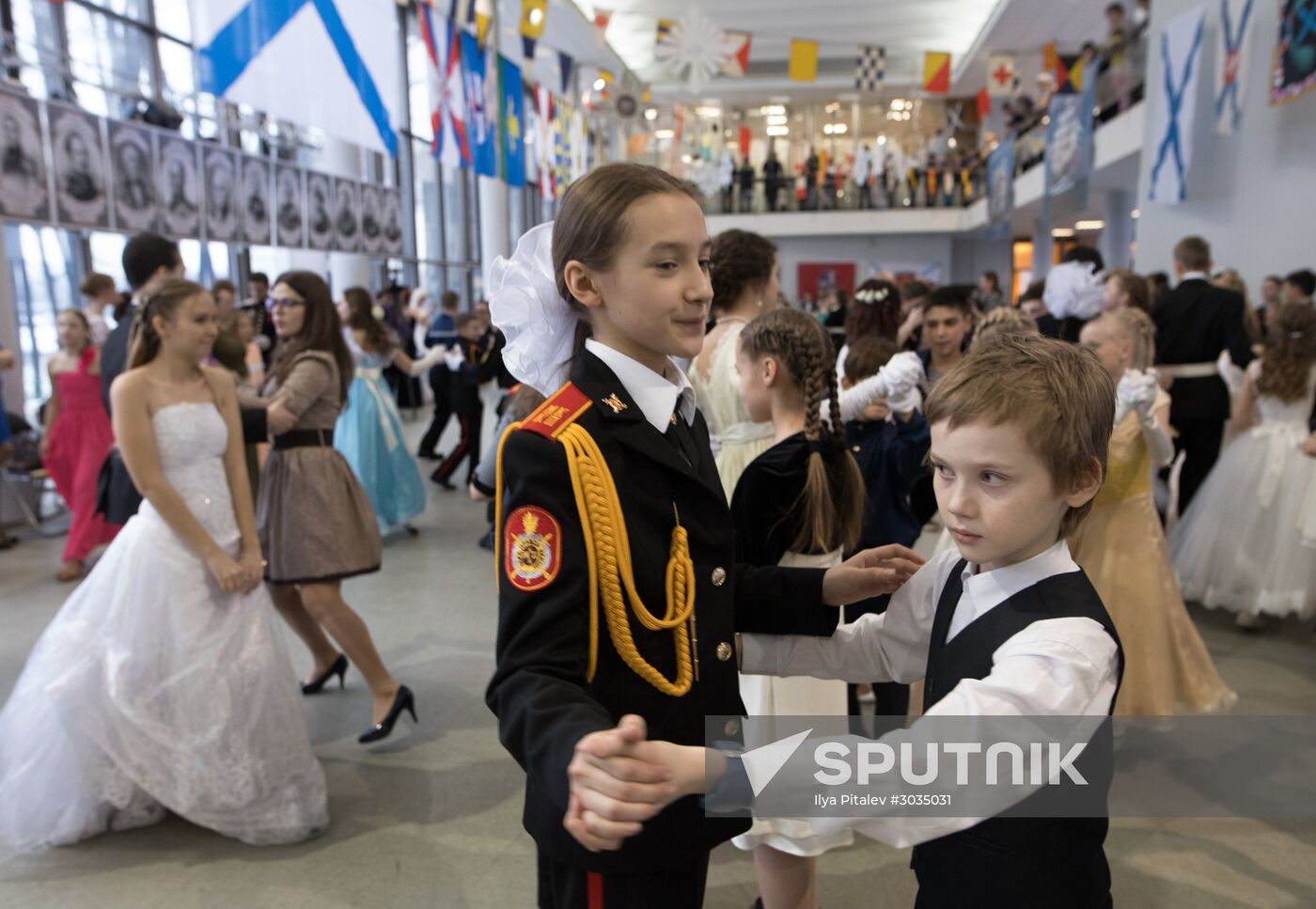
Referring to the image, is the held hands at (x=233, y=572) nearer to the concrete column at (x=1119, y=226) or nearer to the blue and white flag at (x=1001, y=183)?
the concrete column at (x=1119, y=226)

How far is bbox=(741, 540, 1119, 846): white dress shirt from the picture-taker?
951 millimetres

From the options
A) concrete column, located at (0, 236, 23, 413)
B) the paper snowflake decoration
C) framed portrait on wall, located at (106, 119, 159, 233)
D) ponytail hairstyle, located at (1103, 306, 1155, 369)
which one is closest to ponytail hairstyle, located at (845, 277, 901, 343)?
ponytail hairstyle, located at (1103, 306, 1155, 369)

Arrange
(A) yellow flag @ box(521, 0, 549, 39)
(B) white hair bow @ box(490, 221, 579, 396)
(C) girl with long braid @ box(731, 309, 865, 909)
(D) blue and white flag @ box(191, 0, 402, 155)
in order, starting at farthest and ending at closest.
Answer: (A) yellow flag @ box(521, 0, 549, 39) → (D) blue and white flag @ box(191, 0, 402, 155) → (C) girl with long braid @ box(731, 309, 865, 909) → (B) white hair bow @ box(490, 221, 579, 396)

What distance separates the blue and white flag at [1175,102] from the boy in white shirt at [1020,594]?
7898 millimetres

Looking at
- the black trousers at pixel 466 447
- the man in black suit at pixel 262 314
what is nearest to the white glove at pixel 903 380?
the black trousers at pixel 466 447

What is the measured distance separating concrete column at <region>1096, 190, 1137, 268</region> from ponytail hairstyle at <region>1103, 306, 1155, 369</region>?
1218 centimetres

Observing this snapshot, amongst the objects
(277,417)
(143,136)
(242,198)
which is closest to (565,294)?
(277,417)

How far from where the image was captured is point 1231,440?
185 inches

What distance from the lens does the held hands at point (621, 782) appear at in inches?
34.2

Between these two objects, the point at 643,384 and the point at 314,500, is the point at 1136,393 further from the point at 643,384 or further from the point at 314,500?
the point at 314,500

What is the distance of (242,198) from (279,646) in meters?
6.66

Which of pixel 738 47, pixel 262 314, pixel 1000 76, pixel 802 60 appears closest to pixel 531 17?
pixel 262 314

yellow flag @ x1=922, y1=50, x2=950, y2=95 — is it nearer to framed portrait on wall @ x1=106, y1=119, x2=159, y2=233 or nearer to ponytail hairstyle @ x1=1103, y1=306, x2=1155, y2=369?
framed portrait on wall @ x1=106, y1=119, x2=159, y2=233

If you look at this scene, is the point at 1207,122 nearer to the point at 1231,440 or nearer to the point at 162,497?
the point at 1231,440
